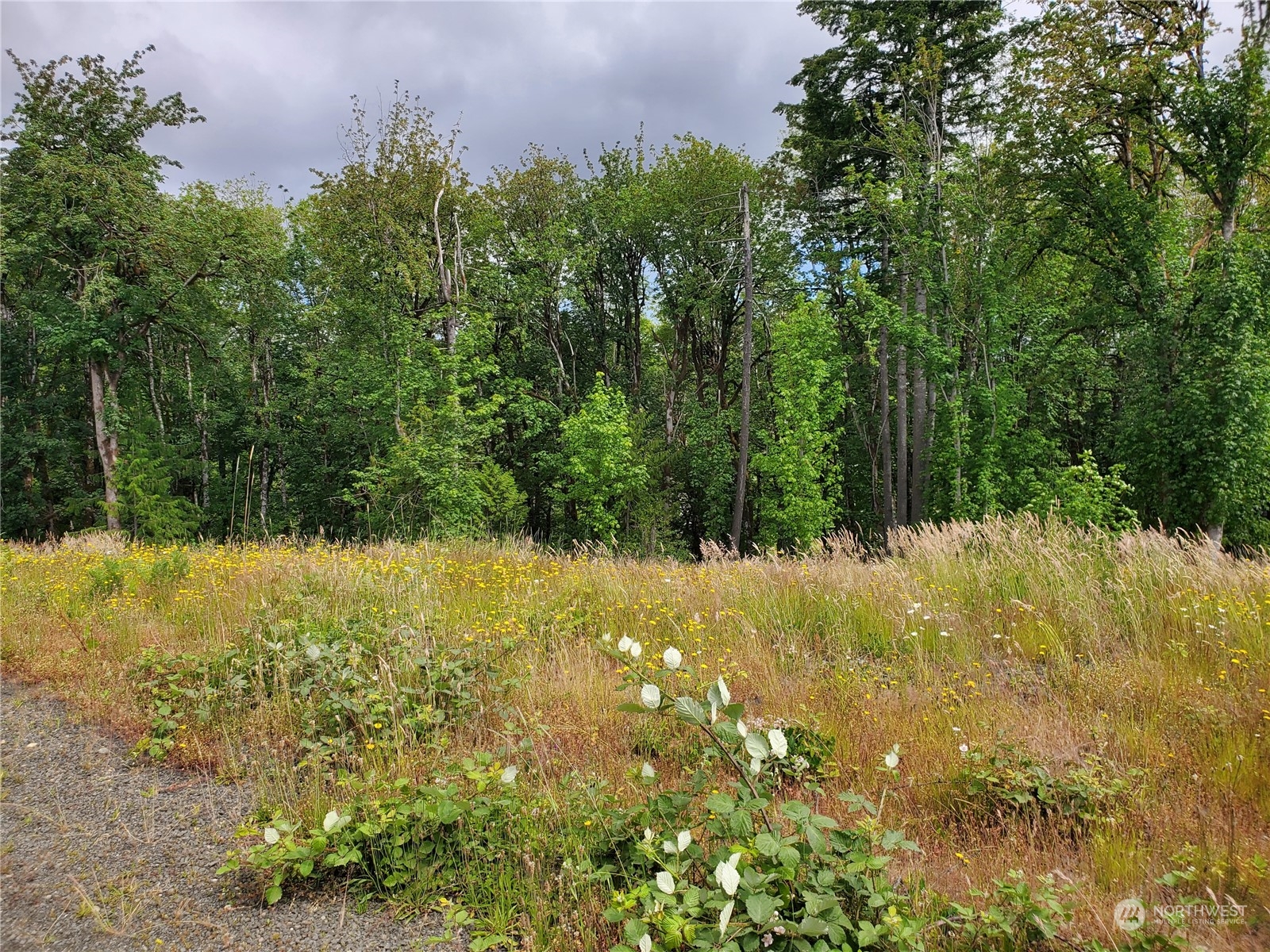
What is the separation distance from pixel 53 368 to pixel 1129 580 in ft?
116

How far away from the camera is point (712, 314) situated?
26125 mm

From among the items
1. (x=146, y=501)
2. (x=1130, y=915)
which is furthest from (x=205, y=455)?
(x=1130, y=915)

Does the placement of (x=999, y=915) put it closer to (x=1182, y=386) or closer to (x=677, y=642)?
(x=677, y=642)

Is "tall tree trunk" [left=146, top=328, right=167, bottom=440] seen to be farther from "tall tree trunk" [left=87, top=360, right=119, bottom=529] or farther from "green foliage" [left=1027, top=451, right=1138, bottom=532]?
"green foliage" [left=1027, top=451, right=1138, bottom=532]

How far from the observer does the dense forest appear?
13891 millimetres

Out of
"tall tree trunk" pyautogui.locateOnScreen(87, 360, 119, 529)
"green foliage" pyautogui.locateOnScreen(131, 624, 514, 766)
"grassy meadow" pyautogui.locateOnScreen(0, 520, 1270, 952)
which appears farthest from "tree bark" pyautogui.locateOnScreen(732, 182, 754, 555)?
"tall tree trunk" pyautogui.locateOnScreen(87, 360, 119, 529)

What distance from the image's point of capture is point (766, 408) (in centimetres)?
2598

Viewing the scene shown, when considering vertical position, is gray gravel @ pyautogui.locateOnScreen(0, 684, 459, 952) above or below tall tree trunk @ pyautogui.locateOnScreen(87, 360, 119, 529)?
below

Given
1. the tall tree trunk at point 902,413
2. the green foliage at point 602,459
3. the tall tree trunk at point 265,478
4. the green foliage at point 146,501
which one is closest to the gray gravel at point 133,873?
the green foliage at point 602,459

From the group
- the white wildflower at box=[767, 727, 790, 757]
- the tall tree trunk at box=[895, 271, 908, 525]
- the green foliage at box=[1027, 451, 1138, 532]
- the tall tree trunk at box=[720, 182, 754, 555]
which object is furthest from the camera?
the tall tree trunk at box=[895, 271, 908, 525]

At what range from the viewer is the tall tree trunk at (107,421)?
65.6 ft

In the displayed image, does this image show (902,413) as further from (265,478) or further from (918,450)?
(265,478)

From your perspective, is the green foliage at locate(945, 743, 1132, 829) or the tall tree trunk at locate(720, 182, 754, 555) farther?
the tall tree trunk at locate(720, 182, 754, 555)

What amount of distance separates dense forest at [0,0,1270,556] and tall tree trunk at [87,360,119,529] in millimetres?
113
